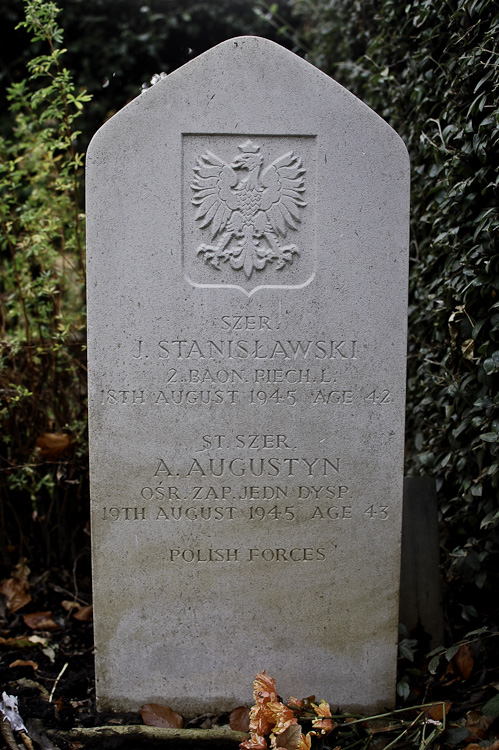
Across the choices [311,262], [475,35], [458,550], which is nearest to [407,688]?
[458,550]

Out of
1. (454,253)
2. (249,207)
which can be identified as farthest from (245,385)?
(454,253)

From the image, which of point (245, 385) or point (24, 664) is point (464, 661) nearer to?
point (245, 385)

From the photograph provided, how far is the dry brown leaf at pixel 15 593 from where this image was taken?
129 inches

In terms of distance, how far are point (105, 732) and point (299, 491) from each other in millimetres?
1116

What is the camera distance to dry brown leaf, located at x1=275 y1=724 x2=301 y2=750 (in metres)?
2.17

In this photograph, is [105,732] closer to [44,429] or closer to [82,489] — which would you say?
[82,489]

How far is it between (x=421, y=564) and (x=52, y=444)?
1831 millimetres

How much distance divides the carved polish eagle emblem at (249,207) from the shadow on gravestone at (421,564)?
122 centimetres

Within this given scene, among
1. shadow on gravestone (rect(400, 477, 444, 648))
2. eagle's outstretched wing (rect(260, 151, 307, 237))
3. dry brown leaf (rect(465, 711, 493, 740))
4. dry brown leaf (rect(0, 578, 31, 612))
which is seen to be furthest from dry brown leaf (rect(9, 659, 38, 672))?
eagle's outstretched wing (rect(260, 151, 307, 237))

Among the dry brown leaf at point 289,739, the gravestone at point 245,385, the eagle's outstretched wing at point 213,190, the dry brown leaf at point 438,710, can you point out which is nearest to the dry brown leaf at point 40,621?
the gravestone at point 245,385

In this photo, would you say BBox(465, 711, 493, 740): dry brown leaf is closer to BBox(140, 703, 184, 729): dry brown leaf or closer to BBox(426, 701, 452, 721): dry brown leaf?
BBox(426, 701, 452, 721): dry brown leaf

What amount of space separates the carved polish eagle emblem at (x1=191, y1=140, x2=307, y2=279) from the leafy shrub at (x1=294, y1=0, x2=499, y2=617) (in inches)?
30.4

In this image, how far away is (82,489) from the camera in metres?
3.51

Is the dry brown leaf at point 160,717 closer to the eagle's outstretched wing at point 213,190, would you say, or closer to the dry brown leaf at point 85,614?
the dry brown leaf at point 85,614
